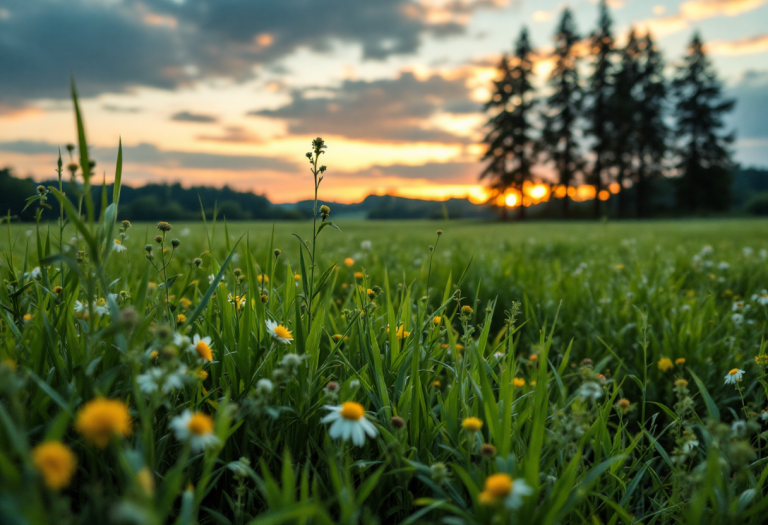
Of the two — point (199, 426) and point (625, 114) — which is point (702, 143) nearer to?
point (625, 114)

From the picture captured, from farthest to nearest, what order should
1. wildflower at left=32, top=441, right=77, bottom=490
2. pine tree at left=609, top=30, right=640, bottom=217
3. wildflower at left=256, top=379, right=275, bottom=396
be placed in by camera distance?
pine tree at left=609, top=30, right=640, bottom=217 < wildflower at left=256, top=379, right=275, bottom=396 < wildflower at left=32, top=441, right=77, bottom=490

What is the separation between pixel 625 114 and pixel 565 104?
17.0 feet

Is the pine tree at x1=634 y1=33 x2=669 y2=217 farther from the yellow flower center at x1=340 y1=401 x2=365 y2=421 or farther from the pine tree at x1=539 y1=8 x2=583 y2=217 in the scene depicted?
the yellow flower center at x1=340 y1=401 x2=365 y2=421

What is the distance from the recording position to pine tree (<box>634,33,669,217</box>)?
40.5 meters

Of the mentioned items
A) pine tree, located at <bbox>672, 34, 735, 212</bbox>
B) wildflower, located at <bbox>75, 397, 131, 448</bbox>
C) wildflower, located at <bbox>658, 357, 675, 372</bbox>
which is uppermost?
pine tree, located at <bbox>672, 34, 735, 212</bbox>

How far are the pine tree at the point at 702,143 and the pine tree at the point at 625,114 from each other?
18.1 feet

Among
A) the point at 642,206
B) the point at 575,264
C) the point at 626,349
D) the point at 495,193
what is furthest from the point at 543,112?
the point at 626,349

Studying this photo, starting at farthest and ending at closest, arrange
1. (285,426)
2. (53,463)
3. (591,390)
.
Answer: (285,426) < (591,390) < (53,463)

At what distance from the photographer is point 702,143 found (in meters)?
41.9

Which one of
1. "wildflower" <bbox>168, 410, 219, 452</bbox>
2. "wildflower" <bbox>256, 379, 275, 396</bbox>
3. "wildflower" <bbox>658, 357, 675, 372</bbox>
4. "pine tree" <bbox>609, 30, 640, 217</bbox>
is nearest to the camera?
"wildflower" <bbox>168, 410, 219, 452</bbox>

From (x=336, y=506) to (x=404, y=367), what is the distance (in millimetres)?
456

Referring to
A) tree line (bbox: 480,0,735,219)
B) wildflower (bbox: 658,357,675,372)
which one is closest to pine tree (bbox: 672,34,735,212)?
tree line (bbox: 480,0,735,219)

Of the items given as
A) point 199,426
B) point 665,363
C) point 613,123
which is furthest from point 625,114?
point 199,426

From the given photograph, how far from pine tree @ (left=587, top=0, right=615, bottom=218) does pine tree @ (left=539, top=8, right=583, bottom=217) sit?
1.51 meters
